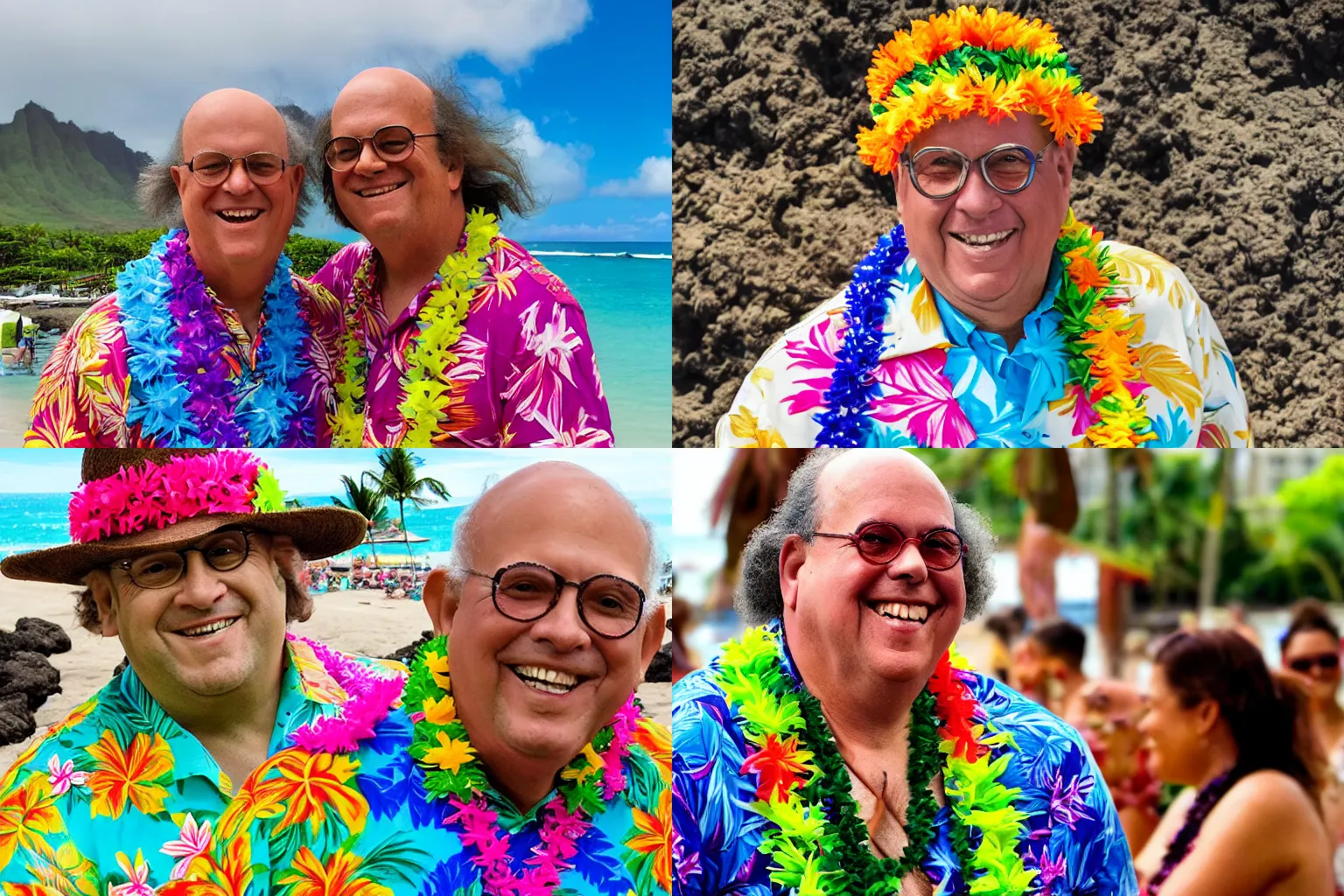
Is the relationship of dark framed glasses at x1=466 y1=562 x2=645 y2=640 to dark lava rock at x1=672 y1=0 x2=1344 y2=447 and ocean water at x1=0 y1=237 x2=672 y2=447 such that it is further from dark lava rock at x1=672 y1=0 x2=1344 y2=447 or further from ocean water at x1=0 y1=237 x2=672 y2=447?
dark lava rock at x1=672 y1=0 x2=1344 y2=447

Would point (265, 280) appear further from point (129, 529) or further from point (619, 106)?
point (619, 106)

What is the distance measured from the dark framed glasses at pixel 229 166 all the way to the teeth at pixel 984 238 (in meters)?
2.09

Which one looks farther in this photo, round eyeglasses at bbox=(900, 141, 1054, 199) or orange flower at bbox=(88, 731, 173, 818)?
round eyeglasses at bbox=(900, 141, 1054, 199)

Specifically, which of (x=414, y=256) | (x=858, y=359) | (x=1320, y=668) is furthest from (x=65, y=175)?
(x=1320, y=668)

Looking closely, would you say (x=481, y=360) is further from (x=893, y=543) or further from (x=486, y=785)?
(x=893, y=543)

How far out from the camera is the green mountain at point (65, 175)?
13.4ft

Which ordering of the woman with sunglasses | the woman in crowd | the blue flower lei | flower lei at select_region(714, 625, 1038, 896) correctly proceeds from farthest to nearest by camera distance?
the woman with sunglasses
the woman in crowd
the blue flower lei
flower lei at select_region(714, 625, 1038, 896)

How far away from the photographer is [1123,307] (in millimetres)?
4148

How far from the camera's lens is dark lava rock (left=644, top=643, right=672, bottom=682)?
406 cm

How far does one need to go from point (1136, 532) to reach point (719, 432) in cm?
215

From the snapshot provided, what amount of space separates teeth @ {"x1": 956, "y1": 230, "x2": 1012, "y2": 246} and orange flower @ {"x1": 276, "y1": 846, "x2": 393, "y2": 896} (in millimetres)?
2571

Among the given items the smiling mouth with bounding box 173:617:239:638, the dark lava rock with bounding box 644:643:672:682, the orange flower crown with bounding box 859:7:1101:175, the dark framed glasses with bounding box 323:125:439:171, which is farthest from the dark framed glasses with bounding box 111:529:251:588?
the orange flower crown with bounding box 859:7:1101:175

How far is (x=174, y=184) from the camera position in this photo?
392 cm

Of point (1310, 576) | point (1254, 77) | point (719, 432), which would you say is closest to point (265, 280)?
point (719, 432)
